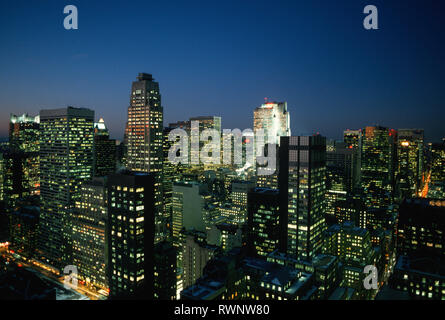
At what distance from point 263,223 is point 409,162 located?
346 feet

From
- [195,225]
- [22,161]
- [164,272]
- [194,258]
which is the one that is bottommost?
[194,258]

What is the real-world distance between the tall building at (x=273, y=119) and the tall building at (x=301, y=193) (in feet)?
286

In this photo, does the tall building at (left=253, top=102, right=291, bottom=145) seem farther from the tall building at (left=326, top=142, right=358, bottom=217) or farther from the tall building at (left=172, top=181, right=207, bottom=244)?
the tall building at (left=172, top=181, right=207, bottom=244)

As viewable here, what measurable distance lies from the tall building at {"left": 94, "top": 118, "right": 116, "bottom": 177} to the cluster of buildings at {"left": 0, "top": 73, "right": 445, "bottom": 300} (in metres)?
0.49

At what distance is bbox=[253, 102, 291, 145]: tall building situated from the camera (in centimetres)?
13938

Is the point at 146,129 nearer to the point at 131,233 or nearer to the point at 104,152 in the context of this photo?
the point at 131,233

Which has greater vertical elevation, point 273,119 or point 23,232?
point 273,119

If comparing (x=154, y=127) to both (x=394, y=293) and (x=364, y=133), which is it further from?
(x=364, y=133)

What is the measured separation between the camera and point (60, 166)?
7112 cm

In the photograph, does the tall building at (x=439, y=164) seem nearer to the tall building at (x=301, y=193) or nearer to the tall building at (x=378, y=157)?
the tall building at (x=378, y=157)

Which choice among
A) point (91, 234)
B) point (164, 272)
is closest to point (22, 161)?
point (91, 234)

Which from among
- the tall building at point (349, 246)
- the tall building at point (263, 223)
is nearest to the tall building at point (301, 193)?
the tall building at point (263, 223)

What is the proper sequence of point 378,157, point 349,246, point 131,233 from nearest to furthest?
point 131,233 → point 349,246 → point 378,157
